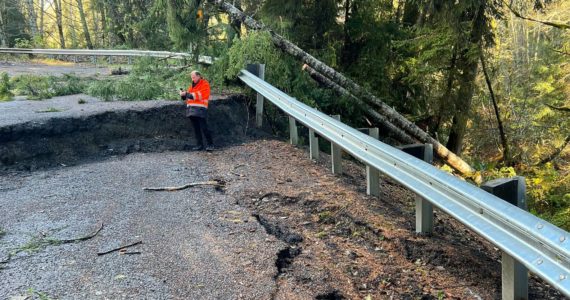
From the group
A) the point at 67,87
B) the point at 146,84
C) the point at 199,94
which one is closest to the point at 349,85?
the point at 199,94

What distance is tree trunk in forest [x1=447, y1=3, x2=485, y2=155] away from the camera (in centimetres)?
1105

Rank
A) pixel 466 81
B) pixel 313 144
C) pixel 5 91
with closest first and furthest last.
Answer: pixel 313 144
pixel 5 91
pixel 466 81

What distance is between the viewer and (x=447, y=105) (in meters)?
12.7

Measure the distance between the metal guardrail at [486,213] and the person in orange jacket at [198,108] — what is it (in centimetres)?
336

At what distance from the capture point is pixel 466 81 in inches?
487

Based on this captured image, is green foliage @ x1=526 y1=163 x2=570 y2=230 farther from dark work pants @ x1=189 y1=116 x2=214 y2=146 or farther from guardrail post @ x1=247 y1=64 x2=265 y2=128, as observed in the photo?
dark work pants @ x1=189 y1=116 x2=214 y2=146

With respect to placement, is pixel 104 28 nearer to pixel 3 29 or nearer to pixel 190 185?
pixel 3 29

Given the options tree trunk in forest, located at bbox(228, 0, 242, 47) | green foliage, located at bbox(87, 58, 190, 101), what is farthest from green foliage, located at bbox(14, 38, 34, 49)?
tree trunk in forest, located at bbox(228, 0, 242, 47)

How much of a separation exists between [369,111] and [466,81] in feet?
11.9

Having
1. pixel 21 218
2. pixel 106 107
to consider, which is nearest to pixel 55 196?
pixel 21 218

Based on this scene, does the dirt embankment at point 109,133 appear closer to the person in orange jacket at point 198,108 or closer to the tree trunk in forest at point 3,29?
the person in orange jacket at point 198,108

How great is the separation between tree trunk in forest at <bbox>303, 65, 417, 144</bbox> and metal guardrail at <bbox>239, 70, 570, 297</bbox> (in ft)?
15.6

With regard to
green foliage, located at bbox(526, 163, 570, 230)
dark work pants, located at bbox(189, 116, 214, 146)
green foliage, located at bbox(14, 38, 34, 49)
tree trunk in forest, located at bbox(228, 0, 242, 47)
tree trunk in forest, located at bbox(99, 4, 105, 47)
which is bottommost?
green foliage, located at bbox(526, 163, 570, 230)

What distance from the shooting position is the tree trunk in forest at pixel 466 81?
36.3 feet
